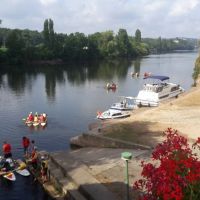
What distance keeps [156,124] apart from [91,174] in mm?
12928

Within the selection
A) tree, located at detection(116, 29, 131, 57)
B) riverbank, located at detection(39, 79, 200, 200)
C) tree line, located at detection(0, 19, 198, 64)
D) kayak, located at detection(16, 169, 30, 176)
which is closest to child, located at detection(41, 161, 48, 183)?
riverbank, located at detection(39, 79, 200, 200)

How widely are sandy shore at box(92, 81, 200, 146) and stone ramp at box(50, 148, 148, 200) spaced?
335cm

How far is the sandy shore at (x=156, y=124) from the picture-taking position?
87.6 feet

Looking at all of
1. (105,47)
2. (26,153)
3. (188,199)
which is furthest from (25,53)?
(188,199)

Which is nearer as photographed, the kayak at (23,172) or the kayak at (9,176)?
the kayak at (9,176)

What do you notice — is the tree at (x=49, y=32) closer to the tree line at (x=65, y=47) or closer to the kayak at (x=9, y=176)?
the tree line at (x=65, y=47)

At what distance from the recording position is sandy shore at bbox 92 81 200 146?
1051 inches

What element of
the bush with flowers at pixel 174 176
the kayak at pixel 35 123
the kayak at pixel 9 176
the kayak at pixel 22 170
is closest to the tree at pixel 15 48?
the kayak at pixel 35 123

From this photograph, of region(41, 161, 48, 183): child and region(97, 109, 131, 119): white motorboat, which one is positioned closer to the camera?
region(41, 161, 48, 183): child

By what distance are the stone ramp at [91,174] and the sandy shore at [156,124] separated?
3.35 meters

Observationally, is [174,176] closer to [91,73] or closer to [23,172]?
[23,172]

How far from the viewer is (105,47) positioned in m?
164

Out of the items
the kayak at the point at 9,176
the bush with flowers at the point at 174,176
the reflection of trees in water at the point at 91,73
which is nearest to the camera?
the bush with flowers at the point at 174,176

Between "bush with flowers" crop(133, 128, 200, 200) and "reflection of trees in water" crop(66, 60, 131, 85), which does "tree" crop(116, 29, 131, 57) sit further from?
"bush with flowers" crop(133, 128, 200, 200)
